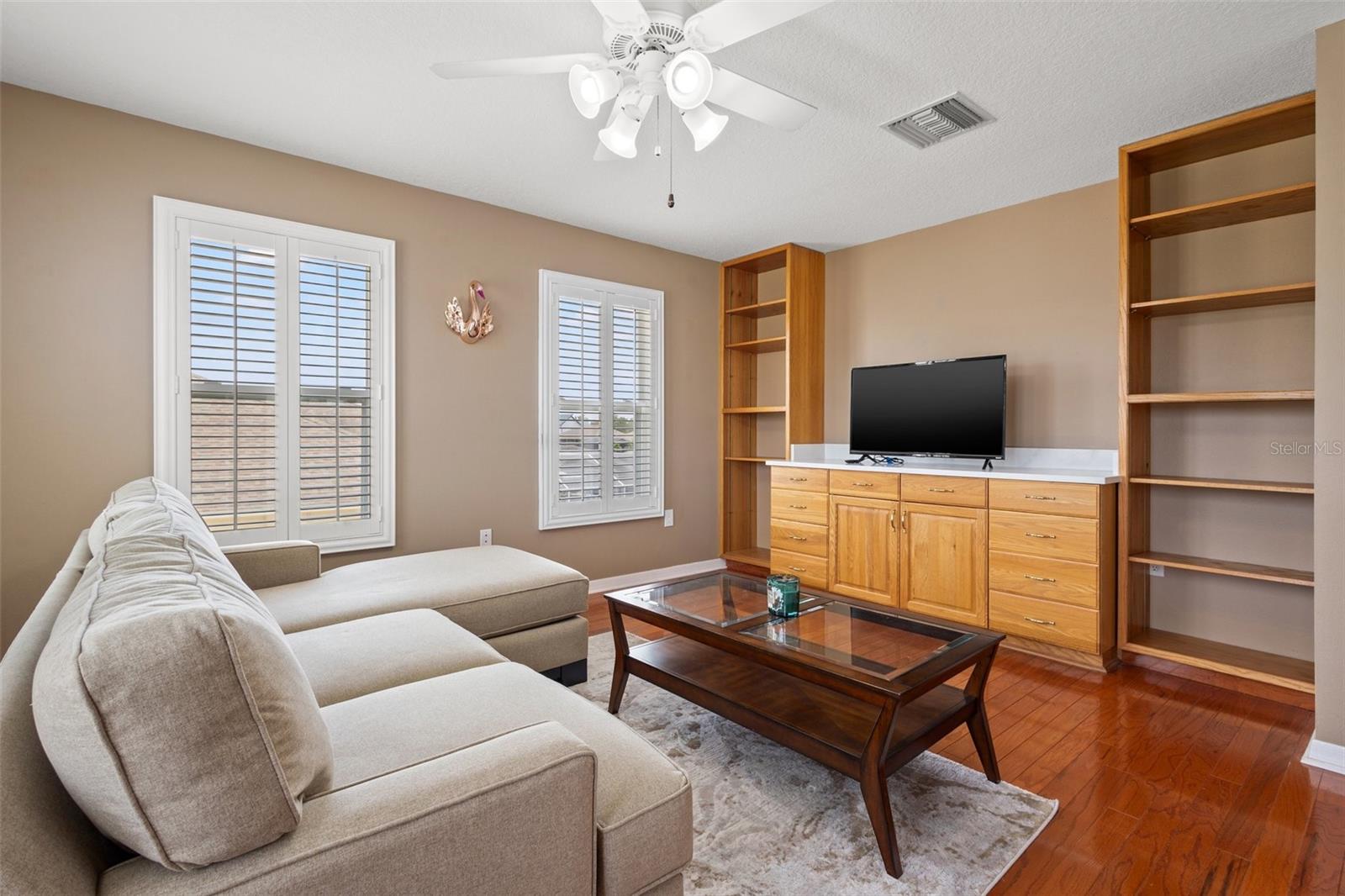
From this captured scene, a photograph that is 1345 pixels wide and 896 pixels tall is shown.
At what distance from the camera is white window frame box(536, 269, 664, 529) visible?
4.12m

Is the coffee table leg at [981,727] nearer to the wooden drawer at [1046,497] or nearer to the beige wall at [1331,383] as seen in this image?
the beige wall at [1331,383]

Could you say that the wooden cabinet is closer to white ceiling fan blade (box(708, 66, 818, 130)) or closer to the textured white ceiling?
the textured white ceiling

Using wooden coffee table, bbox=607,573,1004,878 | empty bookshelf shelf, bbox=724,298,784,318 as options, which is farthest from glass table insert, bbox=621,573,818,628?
empty bookshelf shelf, bbox=724,298,784,318

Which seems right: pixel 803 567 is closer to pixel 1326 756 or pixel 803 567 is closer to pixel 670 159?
pixel 1326 756

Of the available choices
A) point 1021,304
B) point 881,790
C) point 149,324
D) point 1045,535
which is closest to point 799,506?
point 1045,535

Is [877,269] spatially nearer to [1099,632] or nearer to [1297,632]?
[1099,632]

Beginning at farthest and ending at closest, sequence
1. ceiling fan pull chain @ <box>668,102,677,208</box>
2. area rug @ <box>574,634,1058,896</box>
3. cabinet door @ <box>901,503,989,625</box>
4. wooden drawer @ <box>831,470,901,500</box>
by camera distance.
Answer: wooden drawer @ <box>831,470,901,500</box> < cabinet door @ <box>901,503,989,625</box> < ceiling fan pull chain @ <box>668,102,677,208</box> < area rug @ <box>574,634,1058,896</box>

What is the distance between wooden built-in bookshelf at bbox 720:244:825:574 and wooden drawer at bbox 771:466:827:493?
0.87ft

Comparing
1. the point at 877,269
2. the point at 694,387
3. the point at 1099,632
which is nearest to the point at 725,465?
the point at 694,387

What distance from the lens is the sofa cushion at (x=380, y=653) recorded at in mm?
1709

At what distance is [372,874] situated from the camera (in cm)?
90

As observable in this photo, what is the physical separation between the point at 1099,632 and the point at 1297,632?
80cm

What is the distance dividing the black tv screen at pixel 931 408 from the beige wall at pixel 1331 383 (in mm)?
1456

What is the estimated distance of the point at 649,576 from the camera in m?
4.72
